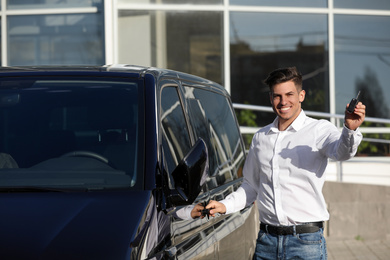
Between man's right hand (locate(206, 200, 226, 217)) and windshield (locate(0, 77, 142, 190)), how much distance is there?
1.54 ft

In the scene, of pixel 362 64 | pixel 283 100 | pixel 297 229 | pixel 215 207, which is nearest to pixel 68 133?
pixel 215 207

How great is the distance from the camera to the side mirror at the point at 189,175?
3406 mm

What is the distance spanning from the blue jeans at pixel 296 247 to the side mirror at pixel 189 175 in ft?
2.48

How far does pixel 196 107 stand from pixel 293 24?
8.95m

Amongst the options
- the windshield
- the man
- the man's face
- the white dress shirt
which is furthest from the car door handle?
the man's face

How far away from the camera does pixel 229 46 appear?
13398 mm

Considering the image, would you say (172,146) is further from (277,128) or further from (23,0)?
(23,0)

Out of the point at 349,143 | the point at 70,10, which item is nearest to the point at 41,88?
the point at 349,143

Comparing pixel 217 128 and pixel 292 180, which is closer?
pixel 292 180

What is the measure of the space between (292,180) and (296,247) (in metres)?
0.35

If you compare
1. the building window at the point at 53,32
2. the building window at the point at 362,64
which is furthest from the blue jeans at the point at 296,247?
the building window at the point at 362,64

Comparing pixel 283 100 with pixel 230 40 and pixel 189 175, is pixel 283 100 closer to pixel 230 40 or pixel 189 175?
pixel 189 175

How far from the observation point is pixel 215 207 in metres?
4.01

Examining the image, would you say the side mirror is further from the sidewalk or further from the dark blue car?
the sidewalk
